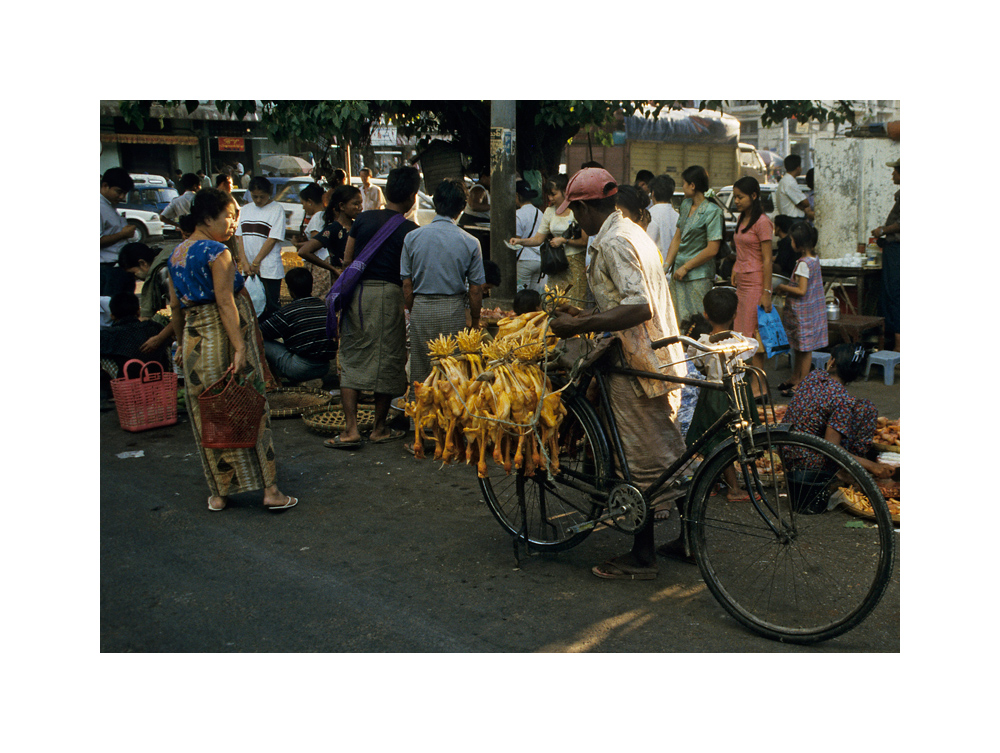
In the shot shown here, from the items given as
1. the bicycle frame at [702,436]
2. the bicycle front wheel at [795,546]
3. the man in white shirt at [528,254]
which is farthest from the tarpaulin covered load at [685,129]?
the bicycle frame at [702,436]

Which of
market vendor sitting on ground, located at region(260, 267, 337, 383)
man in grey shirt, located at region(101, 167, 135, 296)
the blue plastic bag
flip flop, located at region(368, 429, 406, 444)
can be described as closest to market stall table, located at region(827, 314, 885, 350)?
the blue plastic bag

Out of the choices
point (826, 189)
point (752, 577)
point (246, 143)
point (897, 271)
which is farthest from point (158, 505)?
point (246, 143)

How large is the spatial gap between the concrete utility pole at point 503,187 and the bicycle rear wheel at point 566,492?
14.9ft

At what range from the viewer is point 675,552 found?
4.38 m

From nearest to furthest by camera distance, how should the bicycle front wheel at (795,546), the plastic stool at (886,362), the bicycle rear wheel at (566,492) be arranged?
the bicycle front wheel at (795,546)
the bicycle rear wheel at (566,492)
the plastic stool at (886,362)

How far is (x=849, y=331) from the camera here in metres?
8.37

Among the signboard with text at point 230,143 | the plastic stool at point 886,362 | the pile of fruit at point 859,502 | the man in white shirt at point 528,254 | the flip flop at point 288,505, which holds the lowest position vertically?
the flip flop at point 288,505

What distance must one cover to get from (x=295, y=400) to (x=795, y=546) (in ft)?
15.9

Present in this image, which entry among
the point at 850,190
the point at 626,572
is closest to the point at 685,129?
the point at 850,190

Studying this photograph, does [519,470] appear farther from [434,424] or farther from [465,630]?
[465,630]

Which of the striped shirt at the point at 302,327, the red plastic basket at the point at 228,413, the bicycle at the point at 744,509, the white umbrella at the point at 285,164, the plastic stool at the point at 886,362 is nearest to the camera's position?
the bicycle at the point at 744,509

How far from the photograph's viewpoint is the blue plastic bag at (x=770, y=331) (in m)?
7.45

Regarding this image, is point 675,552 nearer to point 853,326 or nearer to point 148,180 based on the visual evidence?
point 853,326

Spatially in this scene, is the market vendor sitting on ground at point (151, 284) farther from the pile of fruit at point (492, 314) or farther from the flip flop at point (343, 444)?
the pile of fruit at point (492, 314)
